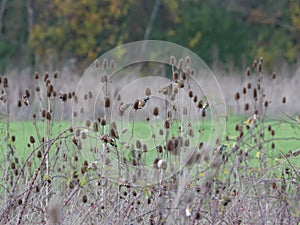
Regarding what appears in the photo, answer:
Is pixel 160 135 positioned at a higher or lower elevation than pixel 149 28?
lower

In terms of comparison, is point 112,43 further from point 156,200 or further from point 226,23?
point 156,200

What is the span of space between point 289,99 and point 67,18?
36.5ft

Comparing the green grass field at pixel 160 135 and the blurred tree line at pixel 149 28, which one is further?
the blurred tree line at pixel 149 28

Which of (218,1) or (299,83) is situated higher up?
(218,1)

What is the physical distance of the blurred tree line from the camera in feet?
Answer: 75.7

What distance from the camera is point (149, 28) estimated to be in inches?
1001

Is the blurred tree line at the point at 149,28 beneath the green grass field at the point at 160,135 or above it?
above

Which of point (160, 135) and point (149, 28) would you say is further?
point (149, 28)

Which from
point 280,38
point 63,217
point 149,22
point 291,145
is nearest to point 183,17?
point 149,22

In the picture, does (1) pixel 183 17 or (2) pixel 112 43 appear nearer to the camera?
(2) pixel 112 43

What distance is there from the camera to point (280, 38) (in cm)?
2619

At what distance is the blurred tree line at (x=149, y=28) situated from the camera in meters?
23.1

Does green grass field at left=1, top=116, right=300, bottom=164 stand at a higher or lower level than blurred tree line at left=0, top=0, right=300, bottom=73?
lower

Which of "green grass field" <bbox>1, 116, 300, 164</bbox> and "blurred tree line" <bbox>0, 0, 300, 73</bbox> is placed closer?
"green grass field" <bbox>1, 116, 300, 164</bbox>
